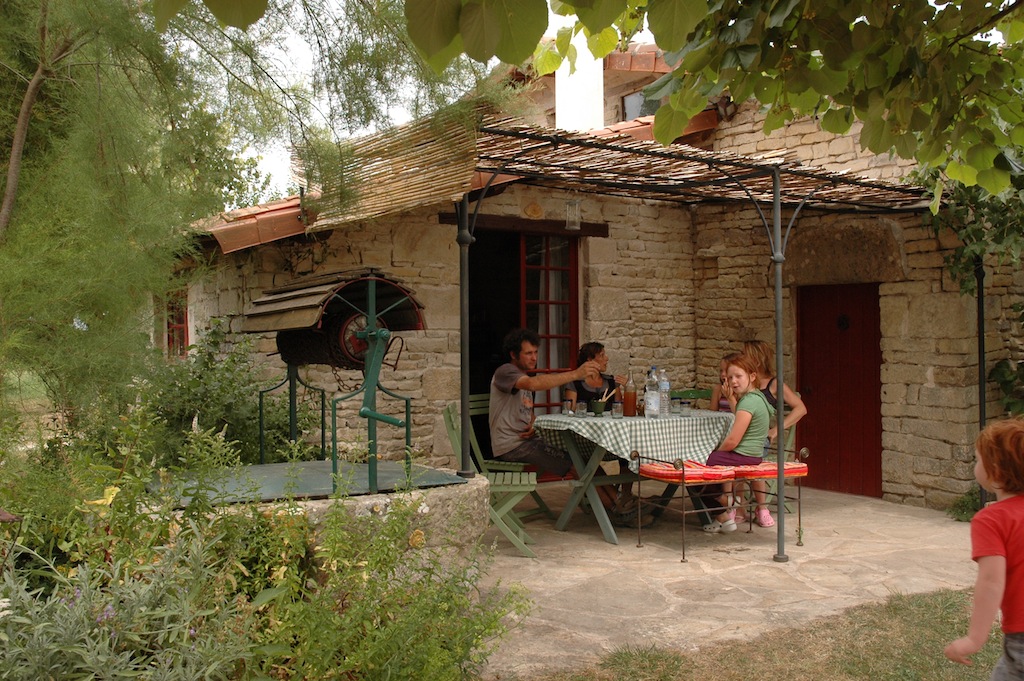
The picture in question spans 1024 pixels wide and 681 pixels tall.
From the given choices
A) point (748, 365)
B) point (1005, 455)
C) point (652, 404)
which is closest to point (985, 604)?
point (1005, 455)

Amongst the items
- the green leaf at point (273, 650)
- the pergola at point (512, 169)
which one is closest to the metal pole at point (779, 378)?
the pergola at point (512, 169)

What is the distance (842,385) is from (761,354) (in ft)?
6.06

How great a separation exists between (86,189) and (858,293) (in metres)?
6.32

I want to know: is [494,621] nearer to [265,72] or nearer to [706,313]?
[265,72]

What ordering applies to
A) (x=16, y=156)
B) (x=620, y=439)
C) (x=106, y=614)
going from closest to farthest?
(x=106, y=614)
(x=16, y=156)
(x=620, y=439)

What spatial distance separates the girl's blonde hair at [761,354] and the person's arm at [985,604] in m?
4.15

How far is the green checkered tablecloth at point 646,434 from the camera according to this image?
5645mm

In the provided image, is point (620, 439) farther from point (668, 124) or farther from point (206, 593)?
point (206, 593)

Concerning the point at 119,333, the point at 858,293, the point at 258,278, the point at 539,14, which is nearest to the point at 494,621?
the point at 539,14

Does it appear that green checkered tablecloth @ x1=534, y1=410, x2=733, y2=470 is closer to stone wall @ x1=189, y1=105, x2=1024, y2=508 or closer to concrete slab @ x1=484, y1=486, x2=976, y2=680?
concrete slab @ x1=484, y1=486, x2=976, y2=680

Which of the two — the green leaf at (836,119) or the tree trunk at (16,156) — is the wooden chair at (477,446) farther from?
the green leaf at (836,119)

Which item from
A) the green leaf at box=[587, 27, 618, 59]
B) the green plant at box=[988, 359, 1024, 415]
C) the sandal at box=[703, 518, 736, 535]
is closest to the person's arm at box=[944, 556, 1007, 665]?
the green leaf at box=[587, 27, 618, 59]

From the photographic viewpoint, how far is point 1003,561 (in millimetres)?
2199

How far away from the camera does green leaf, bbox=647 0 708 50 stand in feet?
6.30
